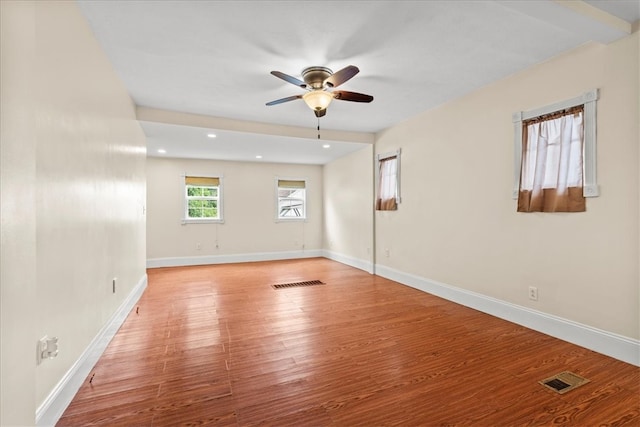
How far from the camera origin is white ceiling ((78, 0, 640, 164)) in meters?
1.97

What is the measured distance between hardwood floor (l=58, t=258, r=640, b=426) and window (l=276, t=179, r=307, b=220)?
12.9 ft

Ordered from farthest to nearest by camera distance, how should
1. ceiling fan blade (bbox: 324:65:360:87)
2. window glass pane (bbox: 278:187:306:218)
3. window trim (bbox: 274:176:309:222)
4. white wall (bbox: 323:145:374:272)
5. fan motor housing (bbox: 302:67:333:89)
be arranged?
window glass pane (bbox: 278:187:306:218) < window trim (bbox: 274:176:309:222) < white wall (bbox: 323:145:374:272) < fan motor housing (bbox: 302:67:333:89) < ceiling fan blade (bbox: 324:65:360:87)

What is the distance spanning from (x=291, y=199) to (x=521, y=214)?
5.25 m

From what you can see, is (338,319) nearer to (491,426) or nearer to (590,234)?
(491,426)

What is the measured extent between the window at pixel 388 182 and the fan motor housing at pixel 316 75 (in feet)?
7.29

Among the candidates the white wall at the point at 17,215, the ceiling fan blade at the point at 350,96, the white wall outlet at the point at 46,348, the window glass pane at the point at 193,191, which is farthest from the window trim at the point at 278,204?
the white wall at the point at 17,215

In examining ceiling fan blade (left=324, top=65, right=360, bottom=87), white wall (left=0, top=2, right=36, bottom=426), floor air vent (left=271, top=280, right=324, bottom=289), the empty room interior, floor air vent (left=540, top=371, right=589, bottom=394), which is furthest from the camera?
floor air vent (left=271, top=280, right=324, bottom=289)

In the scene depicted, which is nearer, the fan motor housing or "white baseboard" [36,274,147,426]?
"white baseboard" [36,274,147,426]

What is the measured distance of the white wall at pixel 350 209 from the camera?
5422 millimetres

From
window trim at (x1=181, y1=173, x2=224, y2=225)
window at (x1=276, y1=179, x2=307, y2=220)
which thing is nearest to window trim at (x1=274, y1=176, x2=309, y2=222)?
window at (x1=276, y1=179, x2=307, y2=220)

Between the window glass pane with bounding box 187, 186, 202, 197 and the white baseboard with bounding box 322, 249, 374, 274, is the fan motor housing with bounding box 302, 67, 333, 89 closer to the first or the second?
the white baseboard with bounding box 322, 249, 374, 274

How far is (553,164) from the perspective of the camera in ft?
8.68

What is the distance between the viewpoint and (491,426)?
1.54 metres

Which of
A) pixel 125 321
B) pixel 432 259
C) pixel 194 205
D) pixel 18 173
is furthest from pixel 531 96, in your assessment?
pixel 194 205
